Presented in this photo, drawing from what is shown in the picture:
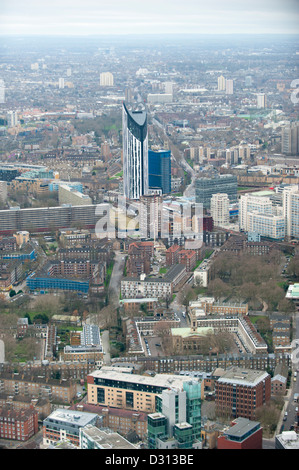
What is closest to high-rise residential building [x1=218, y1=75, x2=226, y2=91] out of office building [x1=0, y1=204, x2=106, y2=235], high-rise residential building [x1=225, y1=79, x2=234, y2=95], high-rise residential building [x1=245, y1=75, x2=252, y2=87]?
high-rise residential building [x1=225, y1=79, x2=234, y2=95]

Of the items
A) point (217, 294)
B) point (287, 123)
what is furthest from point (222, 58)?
point (217, 294)

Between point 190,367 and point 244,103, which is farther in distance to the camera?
point 244,103

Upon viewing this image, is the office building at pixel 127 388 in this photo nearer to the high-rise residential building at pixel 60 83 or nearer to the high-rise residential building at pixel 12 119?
the high-rise residential building at pixel 12 119

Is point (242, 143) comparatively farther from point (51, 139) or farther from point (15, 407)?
point (15, 407)

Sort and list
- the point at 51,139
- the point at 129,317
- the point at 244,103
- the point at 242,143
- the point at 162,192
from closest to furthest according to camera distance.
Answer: the point at 129,317, the point at 162,192, the point at 242,143, the point at 51,139, the point at 244,103

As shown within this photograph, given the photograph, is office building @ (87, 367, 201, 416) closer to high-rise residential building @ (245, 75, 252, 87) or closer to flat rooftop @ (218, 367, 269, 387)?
flat rooftop @ (218, 367, 269, 387)
